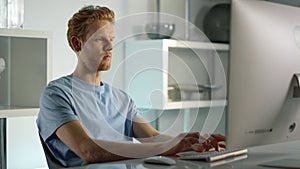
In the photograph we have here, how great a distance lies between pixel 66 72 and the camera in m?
2.93

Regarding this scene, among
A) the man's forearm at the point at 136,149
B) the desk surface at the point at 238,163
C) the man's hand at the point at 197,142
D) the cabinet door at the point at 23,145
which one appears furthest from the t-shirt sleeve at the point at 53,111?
the cabinet door at the point at 23,145

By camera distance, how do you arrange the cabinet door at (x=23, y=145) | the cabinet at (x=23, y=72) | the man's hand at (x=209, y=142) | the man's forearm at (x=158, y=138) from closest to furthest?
1. the man's hand at (x=209, y=142)
2. the man's forearm at (x=158, y=138)
3. the cabinet at (x=23, y=72)
4. the cabinet door at (x=23, y=145)

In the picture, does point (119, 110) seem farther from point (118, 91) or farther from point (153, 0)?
point (153, 0)

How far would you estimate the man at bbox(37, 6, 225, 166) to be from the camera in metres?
1.59

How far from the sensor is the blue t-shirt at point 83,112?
1.68 meters

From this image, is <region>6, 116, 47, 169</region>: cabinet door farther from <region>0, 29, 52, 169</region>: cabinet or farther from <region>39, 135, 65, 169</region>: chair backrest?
<region>39, 135, 65, 169</region>: chair backrest

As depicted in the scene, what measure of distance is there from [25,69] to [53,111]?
828 millimetres

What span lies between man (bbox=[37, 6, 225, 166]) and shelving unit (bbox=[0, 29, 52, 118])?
0.57 metres

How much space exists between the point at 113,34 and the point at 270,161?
0.48m

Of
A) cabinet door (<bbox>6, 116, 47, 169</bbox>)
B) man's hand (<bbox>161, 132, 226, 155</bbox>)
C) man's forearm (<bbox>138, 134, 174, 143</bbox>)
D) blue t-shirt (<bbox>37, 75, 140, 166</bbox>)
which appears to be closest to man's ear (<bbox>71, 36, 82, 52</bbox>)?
blue t-shirt (<bbox>37, 75, 140, 166</bbox>)

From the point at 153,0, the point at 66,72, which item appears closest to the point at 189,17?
the point at 153,0

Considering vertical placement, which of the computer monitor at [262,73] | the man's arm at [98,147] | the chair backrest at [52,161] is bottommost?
the chair backrest at [52,161]

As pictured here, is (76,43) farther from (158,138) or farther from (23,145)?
(23,145)

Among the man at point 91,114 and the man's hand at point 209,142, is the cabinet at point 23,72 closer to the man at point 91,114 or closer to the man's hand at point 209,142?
the man at point 91,114
